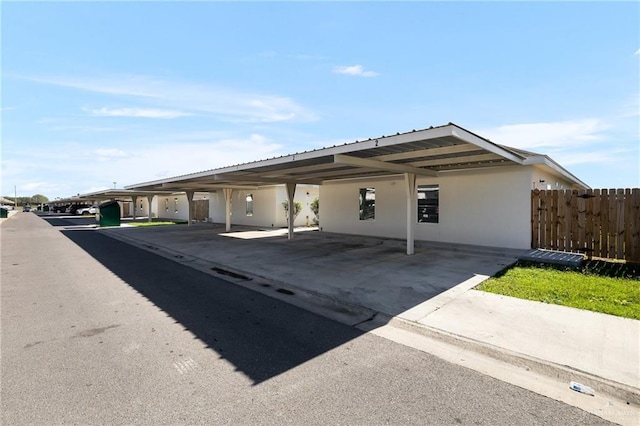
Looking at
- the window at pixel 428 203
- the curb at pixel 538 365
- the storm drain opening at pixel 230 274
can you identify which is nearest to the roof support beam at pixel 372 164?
the window at pixel 428 203

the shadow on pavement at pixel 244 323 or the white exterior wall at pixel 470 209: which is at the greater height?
the white exterior wall at pixel 470 209

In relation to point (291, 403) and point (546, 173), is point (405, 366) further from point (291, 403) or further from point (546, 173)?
point (546, 173)

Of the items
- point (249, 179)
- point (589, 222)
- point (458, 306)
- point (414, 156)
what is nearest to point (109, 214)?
point (249, 179)

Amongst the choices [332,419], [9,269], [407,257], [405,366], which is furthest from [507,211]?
[9,269]

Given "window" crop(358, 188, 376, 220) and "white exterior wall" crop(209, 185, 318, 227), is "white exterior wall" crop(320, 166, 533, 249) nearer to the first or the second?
"window" crop(358, 188, 376, 220)

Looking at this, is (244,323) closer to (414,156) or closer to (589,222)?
(414,156)

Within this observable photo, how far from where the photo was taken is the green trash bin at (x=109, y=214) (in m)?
23.9

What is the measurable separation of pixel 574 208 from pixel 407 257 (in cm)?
486

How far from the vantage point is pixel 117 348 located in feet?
12.5

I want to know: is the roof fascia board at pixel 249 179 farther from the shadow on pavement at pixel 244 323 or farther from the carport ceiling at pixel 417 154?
the shadow on pavement at pixel 244 323

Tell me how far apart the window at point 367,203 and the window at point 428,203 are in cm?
218

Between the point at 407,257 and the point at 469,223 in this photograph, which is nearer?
the point at 407,257

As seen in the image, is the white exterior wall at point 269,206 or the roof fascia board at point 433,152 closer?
the roof fascia board at point 433,152

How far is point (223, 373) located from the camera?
3213 millimetres
